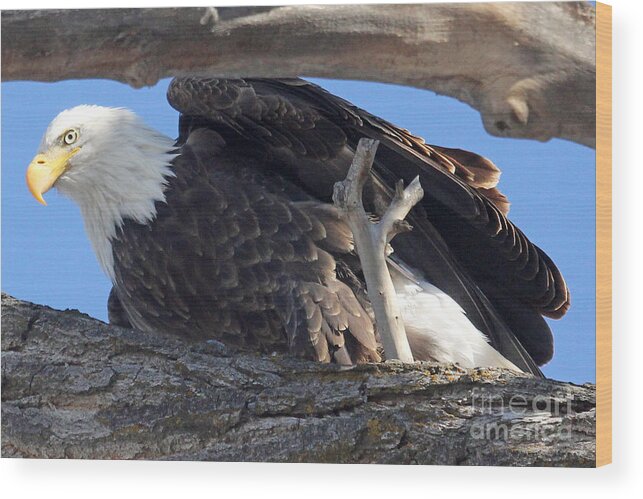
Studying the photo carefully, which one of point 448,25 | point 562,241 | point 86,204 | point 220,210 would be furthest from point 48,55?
point 562,241

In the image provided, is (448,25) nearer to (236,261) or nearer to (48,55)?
(236,261)

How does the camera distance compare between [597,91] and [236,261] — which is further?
[236,261]

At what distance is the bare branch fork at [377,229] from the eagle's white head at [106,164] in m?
0.53

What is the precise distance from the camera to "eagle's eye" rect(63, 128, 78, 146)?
3.49m

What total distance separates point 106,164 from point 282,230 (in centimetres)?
54

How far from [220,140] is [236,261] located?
0.35 metres

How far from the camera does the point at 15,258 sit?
351 centimetres

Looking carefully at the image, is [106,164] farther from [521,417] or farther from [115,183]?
[521,417]

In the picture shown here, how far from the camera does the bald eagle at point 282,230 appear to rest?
3350mm

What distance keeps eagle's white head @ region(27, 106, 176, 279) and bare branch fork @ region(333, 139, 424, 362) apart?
1.75 ft

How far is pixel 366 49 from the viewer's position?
10.9 ft

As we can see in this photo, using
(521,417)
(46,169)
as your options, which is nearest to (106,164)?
(46,169)

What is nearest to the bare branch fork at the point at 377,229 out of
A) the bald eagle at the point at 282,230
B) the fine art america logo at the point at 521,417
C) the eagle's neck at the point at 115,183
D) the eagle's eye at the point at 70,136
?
the bald eagle at the point at 282,230

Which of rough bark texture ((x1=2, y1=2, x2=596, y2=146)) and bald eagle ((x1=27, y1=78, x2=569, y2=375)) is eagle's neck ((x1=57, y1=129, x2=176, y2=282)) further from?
rough bark texture ((x1=2, y1=2, x2=596, y2=146))
